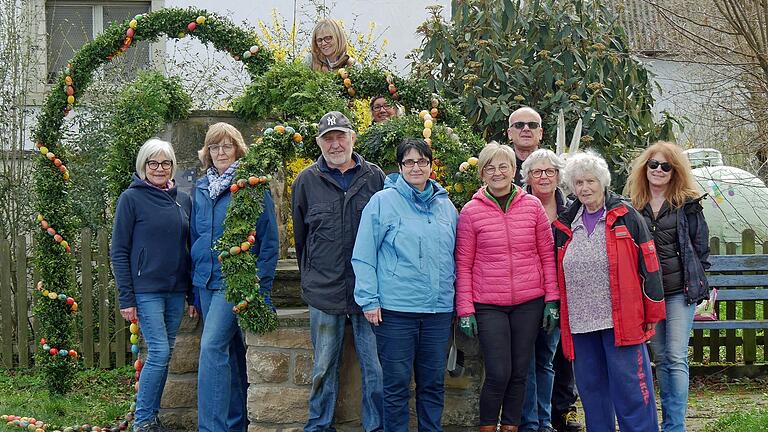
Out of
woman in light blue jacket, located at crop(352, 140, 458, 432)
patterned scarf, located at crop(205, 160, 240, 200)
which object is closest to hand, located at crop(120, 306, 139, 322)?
patterned scarf, located at crop(205, 160, 240, 200)

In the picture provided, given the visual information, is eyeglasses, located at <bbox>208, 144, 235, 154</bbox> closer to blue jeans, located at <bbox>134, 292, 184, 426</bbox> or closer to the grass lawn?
blue jeans, located at <bbox>134, 292, 184, 426</bbox>

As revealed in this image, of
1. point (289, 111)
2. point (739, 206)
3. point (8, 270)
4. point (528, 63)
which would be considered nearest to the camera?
point (289, 111)

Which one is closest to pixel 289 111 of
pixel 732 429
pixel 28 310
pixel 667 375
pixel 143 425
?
pixel 143 425

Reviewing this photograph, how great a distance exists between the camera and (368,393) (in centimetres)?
547

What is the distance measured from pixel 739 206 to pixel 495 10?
240 inches

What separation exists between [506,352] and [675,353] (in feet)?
3.42

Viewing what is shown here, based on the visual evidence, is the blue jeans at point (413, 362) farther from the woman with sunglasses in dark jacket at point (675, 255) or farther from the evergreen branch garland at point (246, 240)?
the woman with sunglasses in dark jacket at point (675, 255)

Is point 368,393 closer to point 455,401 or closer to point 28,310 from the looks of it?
point 455,401

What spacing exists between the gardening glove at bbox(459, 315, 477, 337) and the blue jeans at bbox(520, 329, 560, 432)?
1.60 feet

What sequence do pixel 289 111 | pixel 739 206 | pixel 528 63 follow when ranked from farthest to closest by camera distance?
pixel 739 206 < pixel 528 63 < pixel 289 111

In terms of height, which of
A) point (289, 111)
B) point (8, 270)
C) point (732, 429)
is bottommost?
point (732, 429)

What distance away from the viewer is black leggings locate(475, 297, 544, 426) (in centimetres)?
527

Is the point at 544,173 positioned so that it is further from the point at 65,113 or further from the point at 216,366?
the point at 65,113

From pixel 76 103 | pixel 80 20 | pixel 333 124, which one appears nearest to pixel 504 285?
pixel 333 124
